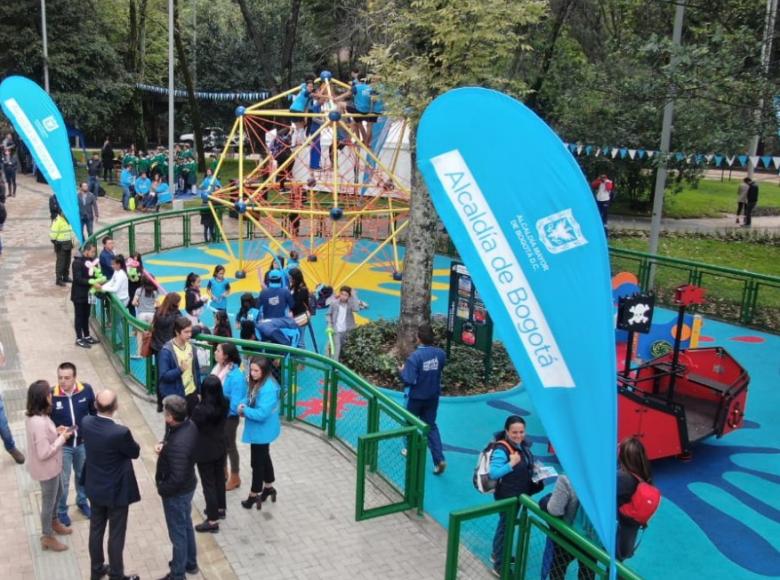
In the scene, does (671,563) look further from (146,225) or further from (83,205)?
(146,225)

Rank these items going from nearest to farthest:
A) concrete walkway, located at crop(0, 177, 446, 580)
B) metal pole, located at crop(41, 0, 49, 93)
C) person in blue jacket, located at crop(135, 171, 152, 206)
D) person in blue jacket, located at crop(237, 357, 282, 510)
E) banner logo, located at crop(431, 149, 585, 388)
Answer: banner logo, located at crop(431, 149, 585, 388) → concrete walkway, located at crop(0, 177, 446, 580) → person in blue jacket, located at crop(237, 357, 282, 510) → person in blue jacket, located at crop(135, 171, 152, 206) → metal pole, located at crop(41, 0, 49, 93)

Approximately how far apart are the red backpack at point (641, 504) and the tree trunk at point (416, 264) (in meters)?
6.55

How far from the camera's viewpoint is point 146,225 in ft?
79.5

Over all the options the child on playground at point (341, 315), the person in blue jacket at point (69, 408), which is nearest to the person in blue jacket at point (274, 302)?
the child on playground at point (341, 315)

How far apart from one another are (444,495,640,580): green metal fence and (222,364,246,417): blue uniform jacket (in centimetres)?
242

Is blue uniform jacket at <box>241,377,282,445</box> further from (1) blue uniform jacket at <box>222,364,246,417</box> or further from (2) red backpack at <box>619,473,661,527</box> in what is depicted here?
(2) red backpack at <box>619,473,661,527</box>

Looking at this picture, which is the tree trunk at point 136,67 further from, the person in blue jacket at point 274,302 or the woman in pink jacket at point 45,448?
the woman in pink jacket at point 45,448

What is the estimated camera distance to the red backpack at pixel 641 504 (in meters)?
5.84

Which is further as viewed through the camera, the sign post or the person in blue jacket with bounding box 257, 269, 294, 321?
the sign post

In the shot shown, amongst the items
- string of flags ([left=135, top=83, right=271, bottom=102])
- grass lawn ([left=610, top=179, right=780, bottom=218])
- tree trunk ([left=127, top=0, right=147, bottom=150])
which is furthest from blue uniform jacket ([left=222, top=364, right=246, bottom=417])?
tree trunk ([left=127, top=0, right=147, bottom=150])

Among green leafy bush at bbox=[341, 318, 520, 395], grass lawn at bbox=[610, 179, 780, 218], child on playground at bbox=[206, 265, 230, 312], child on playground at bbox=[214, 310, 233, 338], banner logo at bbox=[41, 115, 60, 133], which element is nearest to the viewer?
child on playground at bbox=[214, 310, 233, 338]

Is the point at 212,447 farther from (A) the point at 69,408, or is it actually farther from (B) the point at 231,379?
(A) the point at 69,408

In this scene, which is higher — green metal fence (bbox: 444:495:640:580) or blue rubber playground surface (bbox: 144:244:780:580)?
green metal fence (bbox: 444:495:640:580)

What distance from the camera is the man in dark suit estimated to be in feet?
19.6
